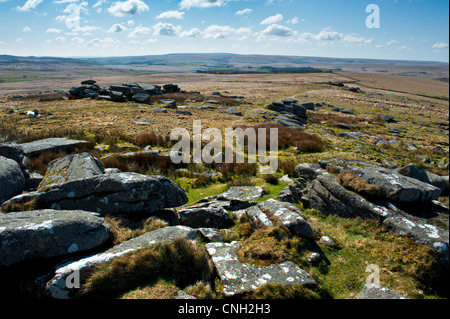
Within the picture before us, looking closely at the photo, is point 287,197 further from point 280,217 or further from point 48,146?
point 48,146

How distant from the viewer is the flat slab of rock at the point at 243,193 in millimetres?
9555

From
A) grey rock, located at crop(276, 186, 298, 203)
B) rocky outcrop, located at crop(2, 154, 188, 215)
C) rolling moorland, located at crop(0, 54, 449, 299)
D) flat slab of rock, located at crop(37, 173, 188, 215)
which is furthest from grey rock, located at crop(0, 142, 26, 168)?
grey rock, located at crop(276, 186, 298, 203)

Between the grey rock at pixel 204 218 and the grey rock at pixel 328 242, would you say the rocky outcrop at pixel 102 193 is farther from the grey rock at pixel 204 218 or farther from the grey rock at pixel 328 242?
the grey rock at pixel 328 242

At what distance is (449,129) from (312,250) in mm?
41759

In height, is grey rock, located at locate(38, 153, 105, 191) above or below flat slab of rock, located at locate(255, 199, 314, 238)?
above

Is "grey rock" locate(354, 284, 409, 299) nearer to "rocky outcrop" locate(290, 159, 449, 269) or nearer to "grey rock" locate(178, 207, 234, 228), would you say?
"rocky outcrop" locate(290, 159, 449, 269)

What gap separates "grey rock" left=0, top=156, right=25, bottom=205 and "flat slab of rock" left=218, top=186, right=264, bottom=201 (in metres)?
6.54

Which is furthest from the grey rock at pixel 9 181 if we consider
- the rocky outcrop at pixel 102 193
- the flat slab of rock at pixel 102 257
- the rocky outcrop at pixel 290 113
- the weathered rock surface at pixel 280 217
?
the rocky outcrop at pixel 290 113

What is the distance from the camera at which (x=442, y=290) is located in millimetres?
5125

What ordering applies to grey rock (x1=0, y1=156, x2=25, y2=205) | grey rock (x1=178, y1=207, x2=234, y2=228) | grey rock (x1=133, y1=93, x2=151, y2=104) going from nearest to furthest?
1. grey rock (x1=0, y1=156, x2=25, y2=205)
2. grey rock (x1=178, y1=207, x2=234, y2=228)
3. grey rock (x1=133, y1=93, x2=151, y2=104)

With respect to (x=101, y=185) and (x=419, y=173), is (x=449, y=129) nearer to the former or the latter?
(x=419, y=173)

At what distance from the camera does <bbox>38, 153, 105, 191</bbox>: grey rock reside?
7.09m

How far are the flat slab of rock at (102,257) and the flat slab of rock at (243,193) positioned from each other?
394 cm

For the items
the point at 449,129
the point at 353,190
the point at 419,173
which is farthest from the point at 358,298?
the point at 449,129
